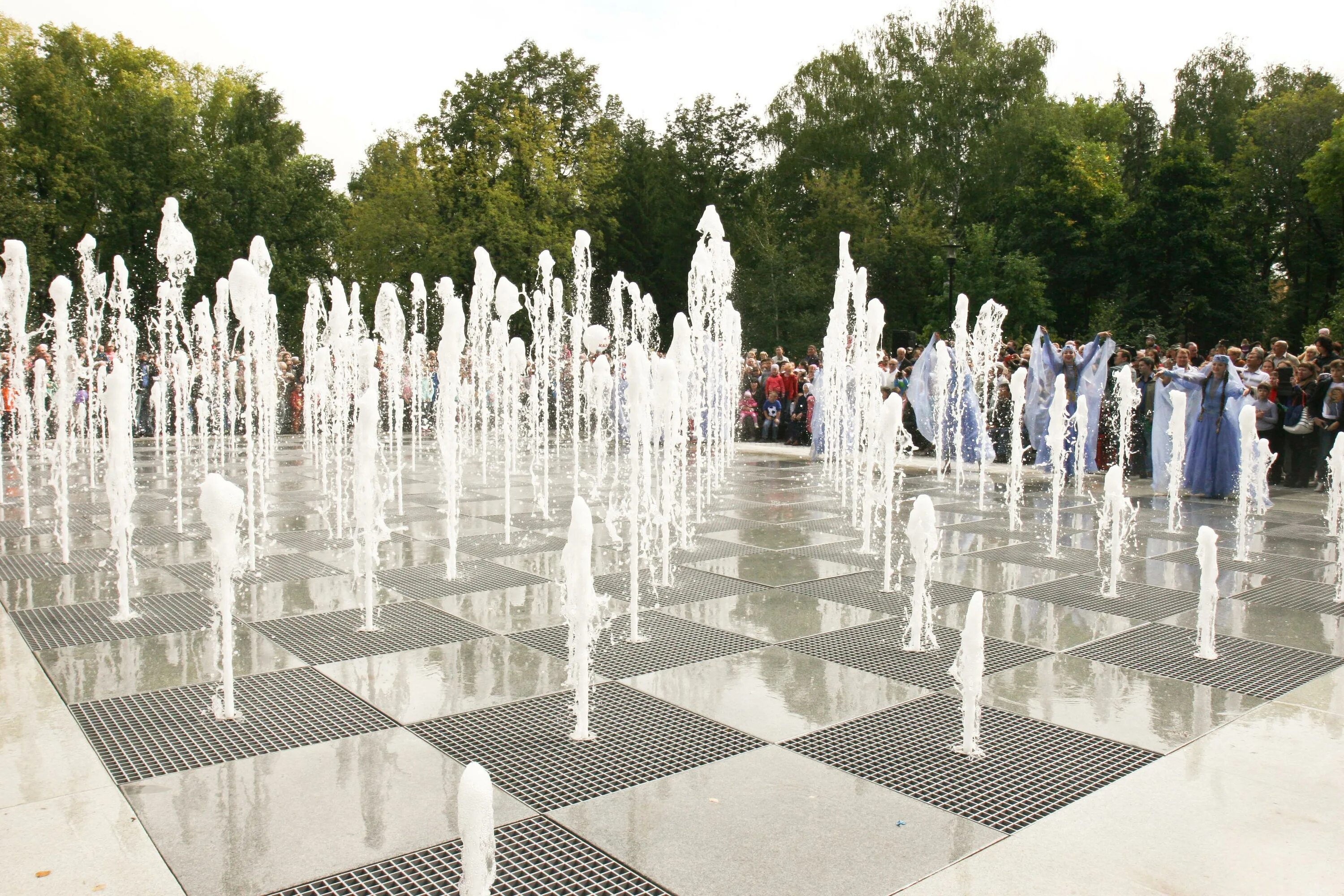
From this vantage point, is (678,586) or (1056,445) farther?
(1056,445)

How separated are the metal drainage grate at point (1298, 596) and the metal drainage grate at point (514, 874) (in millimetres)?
5143

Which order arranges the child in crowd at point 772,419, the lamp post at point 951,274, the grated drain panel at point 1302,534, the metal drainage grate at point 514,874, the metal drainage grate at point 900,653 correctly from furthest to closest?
the lamp post at point 951,274, the child in crowd at point 772,419, the grated drain panel at point 1302,534, the metal drainage grate at point 900,653, the metal drainage grate at point 514,874

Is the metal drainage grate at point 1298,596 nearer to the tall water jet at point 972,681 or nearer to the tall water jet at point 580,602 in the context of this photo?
the tall water jet at point 972,681

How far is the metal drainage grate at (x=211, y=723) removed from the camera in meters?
3.66

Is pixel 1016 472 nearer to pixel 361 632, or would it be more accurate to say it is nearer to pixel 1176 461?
pixel 1176 461

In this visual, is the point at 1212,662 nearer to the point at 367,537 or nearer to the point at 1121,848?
the point at 1121,848

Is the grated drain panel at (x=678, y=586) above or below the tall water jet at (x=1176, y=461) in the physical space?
below

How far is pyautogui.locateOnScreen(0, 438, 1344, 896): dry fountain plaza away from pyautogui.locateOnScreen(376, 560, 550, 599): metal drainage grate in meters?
0.03

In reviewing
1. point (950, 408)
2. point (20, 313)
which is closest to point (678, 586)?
point (20, 313)

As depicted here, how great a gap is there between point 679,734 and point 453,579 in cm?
306

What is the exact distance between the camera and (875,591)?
6504 mm

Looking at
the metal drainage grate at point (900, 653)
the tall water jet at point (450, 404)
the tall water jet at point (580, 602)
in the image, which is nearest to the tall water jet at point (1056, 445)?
the metal drainage grate at point (900, 653)

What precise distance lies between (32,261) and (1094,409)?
30.4 m

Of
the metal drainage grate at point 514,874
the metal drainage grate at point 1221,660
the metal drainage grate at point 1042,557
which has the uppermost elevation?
the metal drainage grate at point 1042,557
